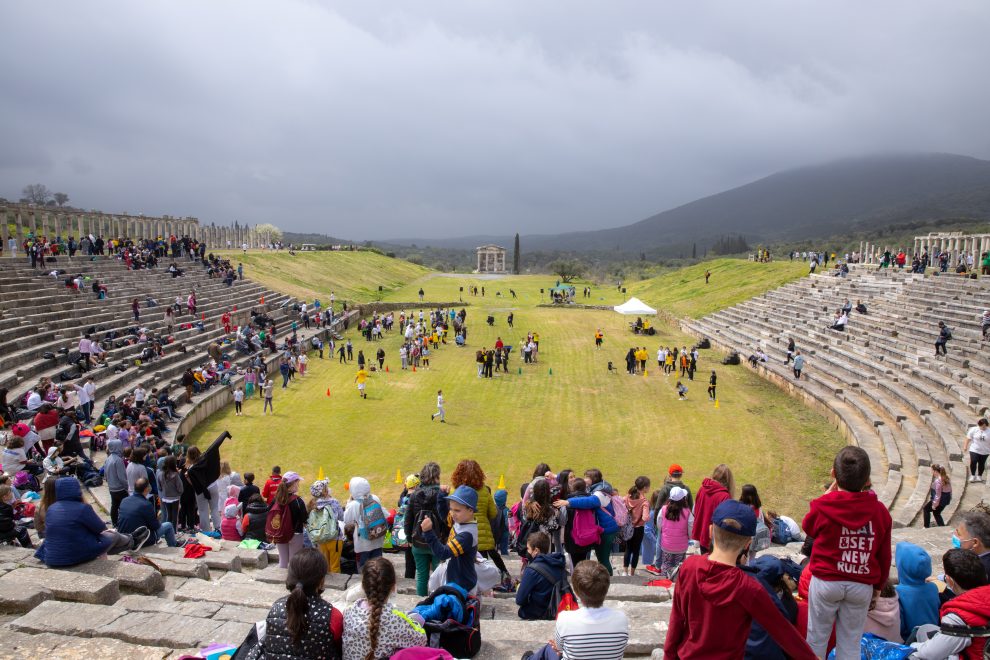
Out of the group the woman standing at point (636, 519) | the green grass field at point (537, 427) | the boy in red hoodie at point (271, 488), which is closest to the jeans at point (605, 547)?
the woman standing at point (636, 519)

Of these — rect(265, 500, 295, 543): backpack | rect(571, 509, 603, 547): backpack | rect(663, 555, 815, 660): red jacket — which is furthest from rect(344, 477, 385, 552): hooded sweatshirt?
rect(663, 555, 815, 660): red jacket

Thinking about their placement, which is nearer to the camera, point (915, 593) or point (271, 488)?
point (915, 593)

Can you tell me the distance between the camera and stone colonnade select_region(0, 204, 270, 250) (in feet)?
96.4

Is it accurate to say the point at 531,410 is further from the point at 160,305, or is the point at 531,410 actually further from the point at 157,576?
the point at 160,305

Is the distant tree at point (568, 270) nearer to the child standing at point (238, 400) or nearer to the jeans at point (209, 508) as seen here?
the child standing at point (238, 400)

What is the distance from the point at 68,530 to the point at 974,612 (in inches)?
304

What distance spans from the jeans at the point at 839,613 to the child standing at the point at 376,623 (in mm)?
2705

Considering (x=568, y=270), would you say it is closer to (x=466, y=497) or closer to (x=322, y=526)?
(x=322, y=526)

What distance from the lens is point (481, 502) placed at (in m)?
6.17

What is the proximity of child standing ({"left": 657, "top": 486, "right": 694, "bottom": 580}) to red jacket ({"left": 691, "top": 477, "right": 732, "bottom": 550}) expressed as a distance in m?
1.08

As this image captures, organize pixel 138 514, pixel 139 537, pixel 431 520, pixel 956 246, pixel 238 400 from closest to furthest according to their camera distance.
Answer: pixel 431 520
pixel 139 537
pixel 138 514
pixel 238 400
pixel 956 246

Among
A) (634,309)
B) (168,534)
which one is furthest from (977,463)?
(634,309)

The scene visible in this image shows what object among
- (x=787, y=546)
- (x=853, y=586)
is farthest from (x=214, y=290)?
(x=853, y=586)

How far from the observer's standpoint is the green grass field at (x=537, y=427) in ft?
47.3
